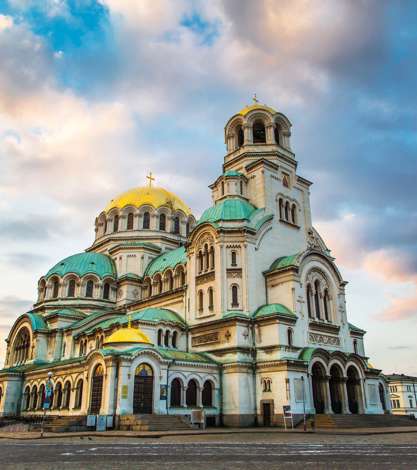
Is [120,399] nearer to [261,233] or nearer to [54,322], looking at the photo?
[261,233]

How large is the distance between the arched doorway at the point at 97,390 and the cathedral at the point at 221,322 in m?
0.07

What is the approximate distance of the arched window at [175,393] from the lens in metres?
33.0

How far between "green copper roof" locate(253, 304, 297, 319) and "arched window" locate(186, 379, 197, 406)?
6953 mm

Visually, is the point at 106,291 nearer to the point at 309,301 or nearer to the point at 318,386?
the point at 309,301

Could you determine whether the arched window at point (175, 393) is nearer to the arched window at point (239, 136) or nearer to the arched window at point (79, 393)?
the arched window at point (79, 393)

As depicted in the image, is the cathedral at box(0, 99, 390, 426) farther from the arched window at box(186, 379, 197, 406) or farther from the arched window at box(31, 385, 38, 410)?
the arched window at box(31, 385, 38, 410)

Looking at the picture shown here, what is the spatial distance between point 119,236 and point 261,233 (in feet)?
72.3

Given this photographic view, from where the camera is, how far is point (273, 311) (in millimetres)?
35125

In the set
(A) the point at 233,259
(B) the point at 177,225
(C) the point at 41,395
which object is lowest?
(C) the point at 41,395

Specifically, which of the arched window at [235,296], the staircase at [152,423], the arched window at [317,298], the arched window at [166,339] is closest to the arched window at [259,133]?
the arched window at [317,298]

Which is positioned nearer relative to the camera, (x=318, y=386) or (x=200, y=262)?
(x=318, y=386)

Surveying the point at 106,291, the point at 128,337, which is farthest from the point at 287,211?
the point at 106,291

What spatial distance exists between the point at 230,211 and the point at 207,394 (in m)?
15.2

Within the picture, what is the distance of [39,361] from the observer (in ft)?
152
